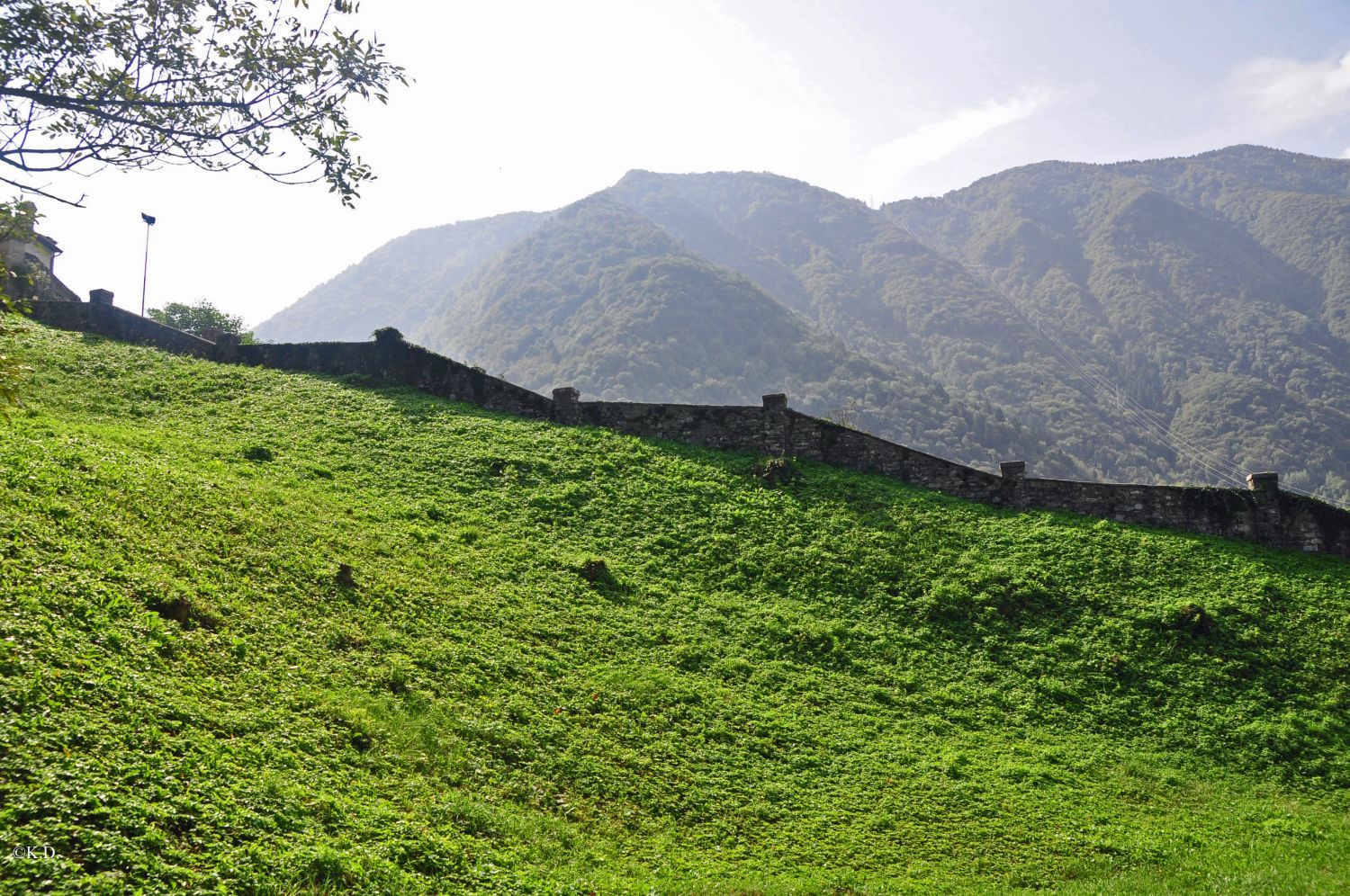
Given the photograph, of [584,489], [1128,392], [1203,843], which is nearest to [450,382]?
[584,489]

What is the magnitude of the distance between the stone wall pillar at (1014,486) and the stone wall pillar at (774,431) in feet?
18.6

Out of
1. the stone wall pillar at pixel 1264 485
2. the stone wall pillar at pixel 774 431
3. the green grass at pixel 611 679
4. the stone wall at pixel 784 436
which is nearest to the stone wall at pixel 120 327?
the stone wall at pixel 784 436

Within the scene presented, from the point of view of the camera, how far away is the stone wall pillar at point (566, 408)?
2578 cm

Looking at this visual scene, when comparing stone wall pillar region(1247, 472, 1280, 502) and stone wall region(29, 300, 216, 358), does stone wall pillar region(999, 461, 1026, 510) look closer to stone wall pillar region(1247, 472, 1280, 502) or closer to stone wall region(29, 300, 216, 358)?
stone wall pillar region(1247, 472, 1280, 502)

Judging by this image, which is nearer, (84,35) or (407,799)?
(84,35)

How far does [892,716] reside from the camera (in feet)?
47.6

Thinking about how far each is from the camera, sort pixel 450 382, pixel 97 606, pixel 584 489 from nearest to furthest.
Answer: pixel 97 606, pixel 584 489, pixel 450 382

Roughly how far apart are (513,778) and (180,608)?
4.80m

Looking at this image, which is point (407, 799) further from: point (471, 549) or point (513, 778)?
point (471, 549)

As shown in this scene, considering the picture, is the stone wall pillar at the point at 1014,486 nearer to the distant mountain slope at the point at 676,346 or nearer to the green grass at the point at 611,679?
the green grass at the point at 611,679

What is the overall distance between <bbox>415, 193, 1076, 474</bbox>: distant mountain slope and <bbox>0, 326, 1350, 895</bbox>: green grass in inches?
3507

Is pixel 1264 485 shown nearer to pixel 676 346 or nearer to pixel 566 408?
pixel 566 408

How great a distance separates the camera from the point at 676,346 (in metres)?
141

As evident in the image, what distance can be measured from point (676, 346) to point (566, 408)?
116m
